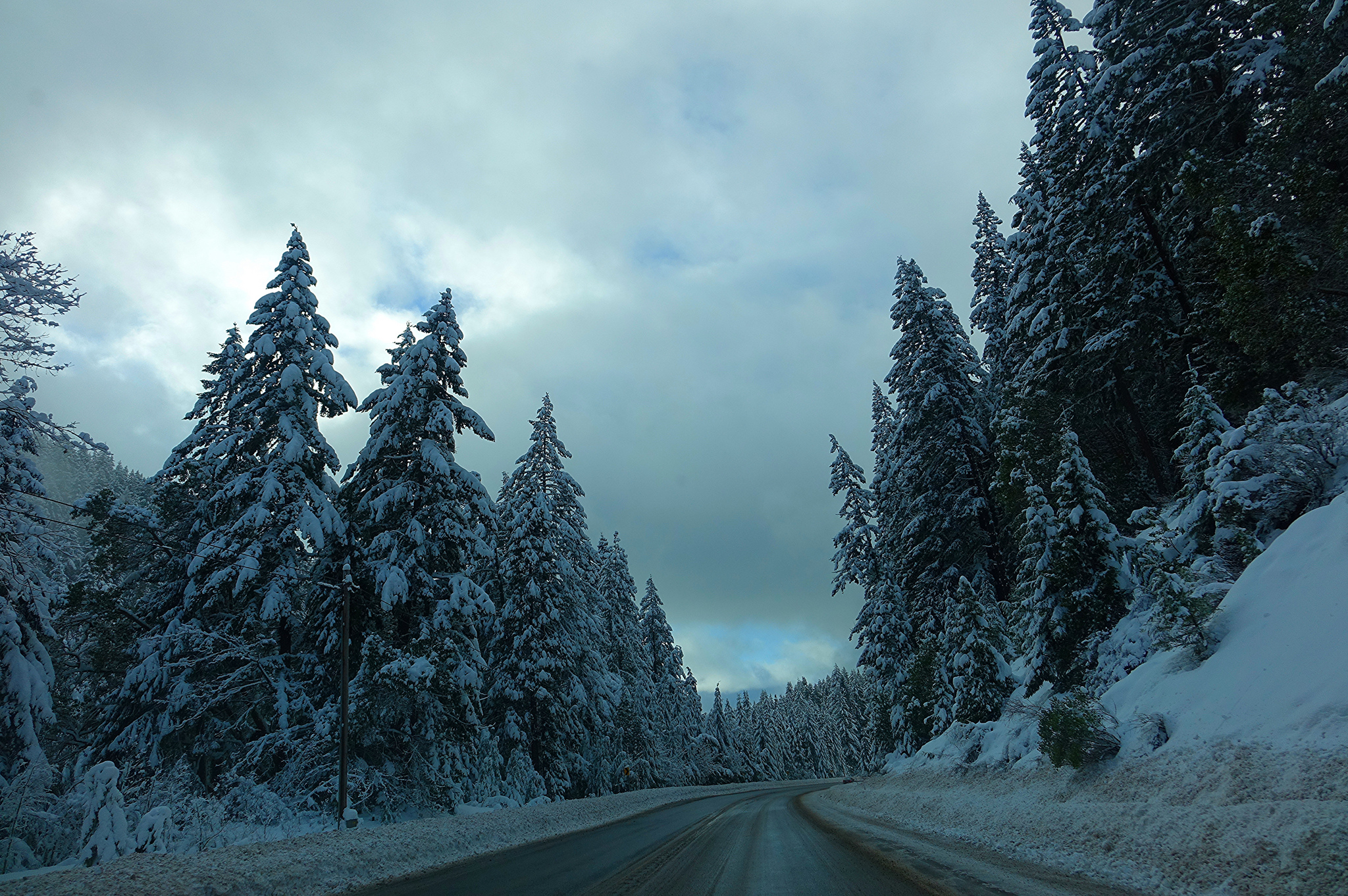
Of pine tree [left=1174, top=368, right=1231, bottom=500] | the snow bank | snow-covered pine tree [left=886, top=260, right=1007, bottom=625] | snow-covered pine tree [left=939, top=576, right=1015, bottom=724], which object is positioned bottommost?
the snow bank

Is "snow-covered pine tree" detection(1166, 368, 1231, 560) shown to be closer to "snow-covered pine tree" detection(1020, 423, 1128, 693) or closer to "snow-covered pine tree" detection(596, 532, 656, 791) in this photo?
"snow-covered pine tree" detection(1020, 423, 1128, 693)

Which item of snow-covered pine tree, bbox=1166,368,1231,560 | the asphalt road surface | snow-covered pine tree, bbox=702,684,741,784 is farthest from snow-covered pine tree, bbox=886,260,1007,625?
snow-covered pine tree, bbox=702,684,741,784

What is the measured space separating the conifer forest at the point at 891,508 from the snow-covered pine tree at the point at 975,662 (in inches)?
5.7

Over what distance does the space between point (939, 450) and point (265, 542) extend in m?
24.2

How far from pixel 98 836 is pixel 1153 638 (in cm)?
1796

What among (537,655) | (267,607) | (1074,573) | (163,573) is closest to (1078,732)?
(1074,573)

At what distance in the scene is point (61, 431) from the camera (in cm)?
1386

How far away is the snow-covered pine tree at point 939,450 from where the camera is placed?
87.9 feet

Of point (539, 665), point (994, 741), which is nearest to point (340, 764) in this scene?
point (539, 665)

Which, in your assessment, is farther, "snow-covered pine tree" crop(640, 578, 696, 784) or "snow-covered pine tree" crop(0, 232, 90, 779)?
"snow-covered pine tree" crop(640, 578, 696, 784)

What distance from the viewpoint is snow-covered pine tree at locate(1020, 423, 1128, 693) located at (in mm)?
13797

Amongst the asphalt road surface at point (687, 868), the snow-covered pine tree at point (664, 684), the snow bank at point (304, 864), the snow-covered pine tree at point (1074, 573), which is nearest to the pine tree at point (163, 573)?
the snow bank at point (304, 864)

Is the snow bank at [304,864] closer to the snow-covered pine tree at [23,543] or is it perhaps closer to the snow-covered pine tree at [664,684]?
the snow-covered pine tree at [23,543]

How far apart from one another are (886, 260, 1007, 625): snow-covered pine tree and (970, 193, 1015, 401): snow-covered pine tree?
90.2 inches
